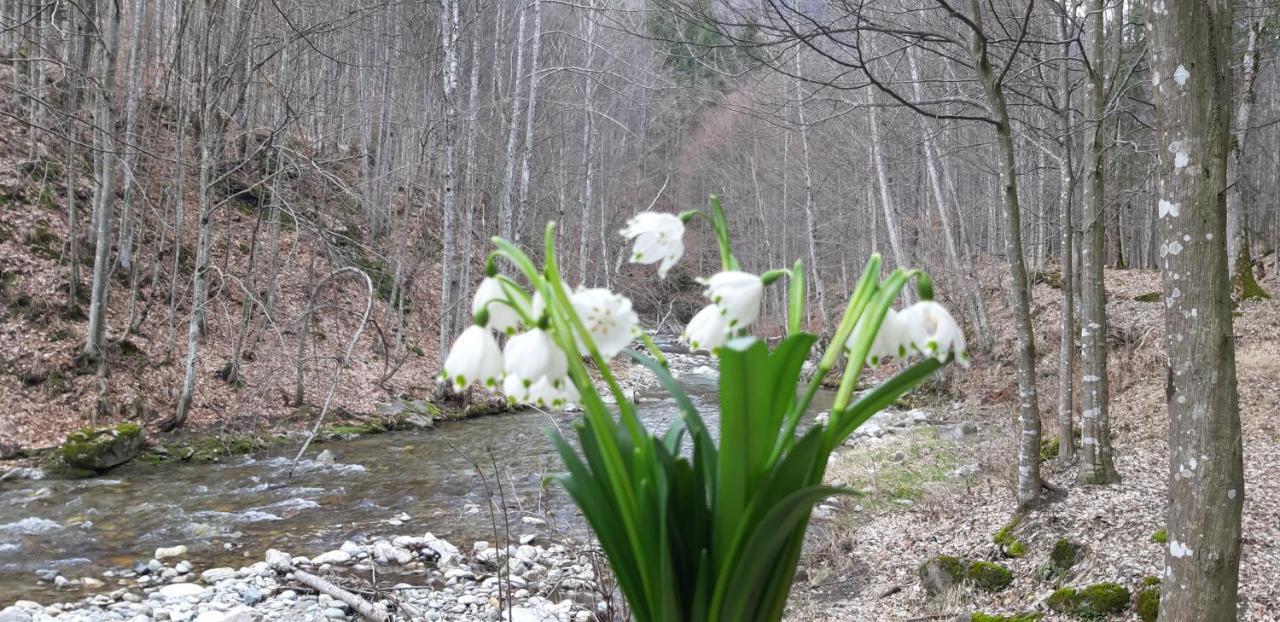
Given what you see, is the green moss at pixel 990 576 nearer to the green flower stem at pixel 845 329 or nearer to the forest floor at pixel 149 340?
the green flower stem at pixel 845 329

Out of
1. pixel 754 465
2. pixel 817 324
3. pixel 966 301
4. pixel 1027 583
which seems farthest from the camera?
pixel 817 324

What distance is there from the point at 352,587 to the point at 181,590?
97cm

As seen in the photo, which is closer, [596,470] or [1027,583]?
[596,470]

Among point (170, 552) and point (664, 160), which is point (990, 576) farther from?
point (664, 160)

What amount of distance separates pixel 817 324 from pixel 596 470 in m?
20.7

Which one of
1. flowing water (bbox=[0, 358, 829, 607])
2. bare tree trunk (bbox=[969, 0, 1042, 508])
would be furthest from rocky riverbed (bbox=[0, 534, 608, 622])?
bare tree trunk (bbox=[969, 0, 1042, 508])

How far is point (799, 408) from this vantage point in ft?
3.19

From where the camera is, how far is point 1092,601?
3297mm


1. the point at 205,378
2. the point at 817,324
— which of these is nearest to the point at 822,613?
the point at 205,378

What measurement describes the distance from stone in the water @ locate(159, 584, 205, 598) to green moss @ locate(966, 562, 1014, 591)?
4.21 metres

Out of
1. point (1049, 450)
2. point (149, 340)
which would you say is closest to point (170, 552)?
point (149, 340)

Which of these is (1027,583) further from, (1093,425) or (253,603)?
(253,603)

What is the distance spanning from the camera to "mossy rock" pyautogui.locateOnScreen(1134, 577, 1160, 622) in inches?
120

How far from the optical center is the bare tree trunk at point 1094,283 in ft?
14.9
